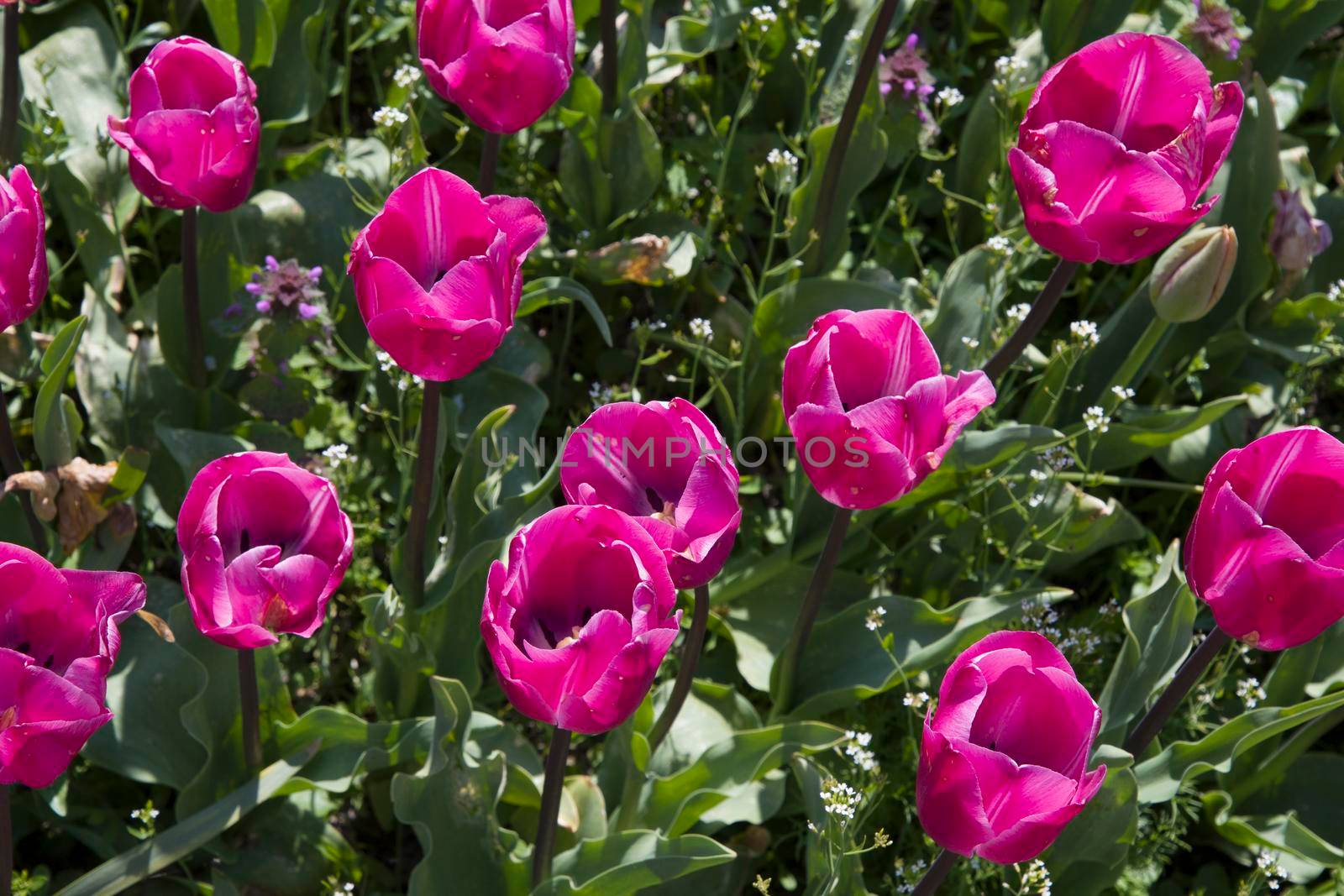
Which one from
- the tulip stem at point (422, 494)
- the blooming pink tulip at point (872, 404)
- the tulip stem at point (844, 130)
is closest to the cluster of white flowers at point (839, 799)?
the blooming pink tulip at point (872, 404)

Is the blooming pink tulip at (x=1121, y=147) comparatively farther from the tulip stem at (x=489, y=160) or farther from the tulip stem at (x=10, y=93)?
the tulip stem at (x=10, y=93)

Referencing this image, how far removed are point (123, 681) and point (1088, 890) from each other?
1.46 m

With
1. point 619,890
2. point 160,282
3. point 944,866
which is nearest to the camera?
point 944,866

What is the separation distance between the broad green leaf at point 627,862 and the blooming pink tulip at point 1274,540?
65cm

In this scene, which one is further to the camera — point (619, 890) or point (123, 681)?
point (123, 681)

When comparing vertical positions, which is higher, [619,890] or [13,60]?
[13,60]

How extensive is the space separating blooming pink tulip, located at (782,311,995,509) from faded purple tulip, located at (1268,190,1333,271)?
3.88 ft

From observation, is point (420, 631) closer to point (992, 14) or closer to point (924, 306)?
point (924, 306)

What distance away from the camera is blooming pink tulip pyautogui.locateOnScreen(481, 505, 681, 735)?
1274 mm

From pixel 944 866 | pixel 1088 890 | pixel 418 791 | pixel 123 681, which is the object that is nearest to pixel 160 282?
pixel 123 681

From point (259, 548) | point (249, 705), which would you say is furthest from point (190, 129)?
point (249, 705)

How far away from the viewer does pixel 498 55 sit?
1.69 metres

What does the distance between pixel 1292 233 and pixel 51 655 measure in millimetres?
2129

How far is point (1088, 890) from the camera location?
1948 millimetres
